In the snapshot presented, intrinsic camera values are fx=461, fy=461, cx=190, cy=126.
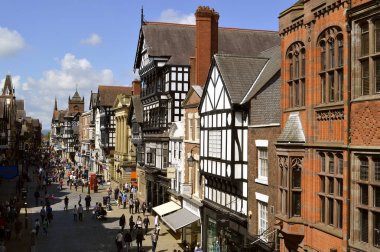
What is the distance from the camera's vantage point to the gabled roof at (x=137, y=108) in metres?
46.3

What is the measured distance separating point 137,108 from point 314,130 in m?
35.1

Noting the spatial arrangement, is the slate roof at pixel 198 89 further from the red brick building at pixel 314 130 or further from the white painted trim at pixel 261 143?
the red brick building at pixel 314 130

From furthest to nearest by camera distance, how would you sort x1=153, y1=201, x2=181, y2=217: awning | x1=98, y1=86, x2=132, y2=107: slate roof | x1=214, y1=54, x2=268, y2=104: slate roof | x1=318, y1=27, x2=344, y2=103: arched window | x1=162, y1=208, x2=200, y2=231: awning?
x1=98, y1=86, x2=132, y2=107: slate roof, x1=153, y1=201, x2=181, y2=217: awning, x1=162, y1=208, x2=200, y2=231: awning, x1=214, y1=54, x2=268, y2=104: slate roof, x1=318, y1=27, x2=344, y2=103: arched window

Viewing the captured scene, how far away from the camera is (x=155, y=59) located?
38656 mm

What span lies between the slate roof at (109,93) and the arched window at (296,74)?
2041 inches

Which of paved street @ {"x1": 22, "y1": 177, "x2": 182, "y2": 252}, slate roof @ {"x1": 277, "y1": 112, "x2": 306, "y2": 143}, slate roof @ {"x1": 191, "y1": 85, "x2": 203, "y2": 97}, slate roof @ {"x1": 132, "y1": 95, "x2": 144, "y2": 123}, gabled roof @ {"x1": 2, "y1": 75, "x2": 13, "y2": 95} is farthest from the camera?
gabled roof @ {"x1": 2, "y1": 75, "x2": 13, "y2": 95}

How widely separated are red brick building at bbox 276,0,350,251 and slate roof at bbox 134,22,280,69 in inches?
903

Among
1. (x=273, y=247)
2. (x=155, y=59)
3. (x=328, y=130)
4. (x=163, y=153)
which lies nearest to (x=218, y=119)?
(x=273, y=247)

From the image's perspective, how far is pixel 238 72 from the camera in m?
21.9

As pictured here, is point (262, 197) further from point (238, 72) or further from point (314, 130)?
point (238, 72)

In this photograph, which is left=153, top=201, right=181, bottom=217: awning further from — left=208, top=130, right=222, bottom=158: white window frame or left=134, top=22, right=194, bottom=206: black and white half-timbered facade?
left=208, top=130, right=222, bottom=158: white window frame

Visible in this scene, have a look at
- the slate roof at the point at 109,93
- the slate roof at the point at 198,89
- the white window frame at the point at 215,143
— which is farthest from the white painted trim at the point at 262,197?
the slate roof at the point at 109,93

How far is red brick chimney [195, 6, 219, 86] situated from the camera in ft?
95.6

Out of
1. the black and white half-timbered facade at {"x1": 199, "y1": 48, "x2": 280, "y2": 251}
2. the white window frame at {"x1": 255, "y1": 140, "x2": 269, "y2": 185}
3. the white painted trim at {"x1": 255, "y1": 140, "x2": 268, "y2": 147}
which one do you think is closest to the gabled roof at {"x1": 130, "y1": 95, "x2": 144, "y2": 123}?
the black and white half-timbered facade at {"x1": 199, "y1": 48, "x2": 280, "y2": 251}
